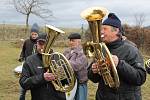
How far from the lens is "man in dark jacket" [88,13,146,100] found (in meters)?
4.94

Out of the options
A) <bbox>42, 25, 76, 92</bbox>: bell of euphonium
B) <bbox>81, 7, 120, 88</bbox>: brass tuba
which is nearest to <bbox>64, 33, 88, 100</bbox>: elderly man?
<bbox>42, 25, 76, 92</bbox>: bell of euphonium

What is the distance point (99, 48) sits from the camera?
455 centimetres

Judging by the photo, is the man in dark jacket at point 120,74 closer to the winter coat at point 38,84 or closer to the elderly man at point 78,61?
the winter coat at point 38,84

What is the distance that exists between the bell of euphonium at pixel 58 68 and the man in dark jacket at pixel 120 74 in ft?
1.94

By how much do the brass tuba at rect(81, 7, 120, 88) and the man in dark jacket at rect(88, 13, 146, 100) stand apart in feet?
0.65

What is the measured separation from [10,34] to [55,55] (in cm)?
4828

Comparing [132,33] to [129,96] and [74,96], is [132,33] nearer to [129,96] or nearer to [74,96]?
[74,96]

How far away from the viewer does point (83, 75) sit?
314 inches

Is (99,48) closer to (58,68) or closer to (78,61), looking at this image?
(58,68)

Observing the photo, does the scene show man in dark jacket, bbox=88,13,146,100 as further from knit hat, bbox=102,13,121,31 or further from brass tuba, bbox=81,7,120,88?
brass tuba, bbox=81,7,120,88

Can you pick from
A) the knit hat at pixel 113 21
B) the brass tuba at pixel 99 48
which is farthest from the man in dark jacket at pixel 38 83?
the brass tuba at pixel 99 48

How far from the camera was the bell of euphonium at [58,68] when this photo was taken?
5512 mm

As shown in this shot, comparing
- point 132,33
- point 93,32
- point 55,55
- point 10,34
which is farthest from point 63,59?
point 10,34

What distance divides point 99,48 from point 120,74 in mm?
499
